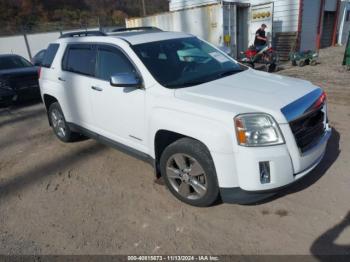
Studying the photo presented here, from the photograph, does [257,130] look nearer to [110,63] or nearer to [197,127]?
[197,127]

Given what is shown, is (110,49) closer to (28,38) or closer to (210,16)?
(210,16)

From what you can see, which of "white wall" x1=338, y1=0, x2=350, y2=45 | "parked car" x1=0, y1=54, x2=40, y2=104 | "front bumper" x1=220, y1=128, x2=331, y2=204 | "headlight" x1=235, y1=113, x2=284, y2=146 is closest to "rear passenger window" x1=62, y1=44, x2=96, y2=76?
"headlight" x1=235, y1=113, x2=284, y2=146

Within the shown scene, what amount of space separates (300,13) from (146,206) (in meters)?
13.8

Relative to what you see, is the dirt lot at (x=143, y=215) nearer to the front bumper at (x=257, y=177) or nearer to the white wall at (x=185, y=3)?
the front bumper at (x=257, y=177)

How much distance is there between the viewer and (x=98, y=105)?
4176mm

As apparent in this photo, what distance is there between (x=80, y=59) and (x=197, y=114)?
8.05 ft

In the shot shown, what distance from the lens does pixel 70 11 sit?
142ft

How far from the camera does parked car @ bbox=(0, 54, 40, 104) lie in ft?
27.2

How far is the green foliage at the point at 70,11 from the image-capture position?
35.4 meters

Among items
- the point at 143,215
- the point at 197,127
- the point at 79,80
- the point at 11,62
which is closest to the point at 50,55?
the point at 79,80

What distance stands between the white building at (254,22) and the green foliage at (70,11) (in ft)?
63.9

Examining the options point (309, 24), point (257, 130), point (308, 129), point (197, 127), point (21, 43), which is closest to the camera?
point (257, 130)

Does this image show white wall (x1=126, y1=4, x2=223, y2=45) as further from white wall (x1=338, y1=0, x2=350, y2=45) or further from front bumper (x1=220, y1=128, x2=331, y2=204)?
white wall (x1=338, y1=0, x2=350, y2=45)

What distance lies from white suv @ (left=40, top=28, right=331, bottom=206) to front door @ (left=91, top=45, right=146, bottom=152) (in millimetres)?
13
